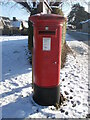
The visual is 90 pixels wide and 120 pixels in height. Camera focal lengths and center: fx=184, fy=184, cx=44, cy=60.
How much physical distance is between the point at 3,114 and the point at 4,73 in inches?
85.4

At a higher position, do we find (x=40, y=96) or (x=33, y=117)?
(x=40, y=96)

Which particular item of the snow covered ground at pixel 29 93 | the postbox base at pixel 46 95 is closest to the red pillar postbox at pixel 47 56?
the postbox base at pixel 46 95

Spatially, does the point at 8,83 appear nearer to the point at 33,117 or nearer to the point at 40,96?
the point at 40,96

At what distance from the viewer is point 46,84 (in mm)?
4129

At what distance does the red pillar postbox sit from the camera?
150 inches

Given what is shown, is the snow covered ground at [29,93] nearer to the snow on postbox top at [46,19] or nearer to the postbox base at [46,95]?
the postbox base at [46,95]

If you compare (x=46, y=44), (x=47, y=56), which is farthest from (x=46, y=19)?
(x=47, y=56)

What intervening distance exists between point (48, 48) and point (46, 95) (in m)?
1.07

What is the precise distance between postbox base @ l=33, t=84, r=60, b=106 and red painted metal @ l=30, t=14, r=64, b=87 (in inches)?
4.2

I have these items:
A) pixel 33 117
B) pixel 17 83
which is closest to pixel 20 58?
pixel 17 83

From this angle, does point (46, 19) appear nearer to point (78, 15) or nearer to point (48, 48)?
point (48, 48)

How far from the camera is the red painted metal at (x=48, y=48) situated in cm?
380

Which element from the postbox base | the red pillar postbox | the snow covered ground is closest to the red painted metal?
the red pillar postbox

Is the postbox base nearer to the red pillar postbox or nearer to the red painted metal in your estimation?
the red pillar postbox
